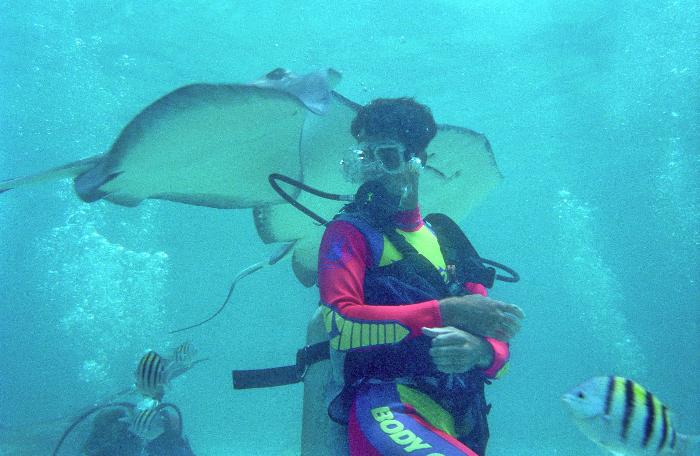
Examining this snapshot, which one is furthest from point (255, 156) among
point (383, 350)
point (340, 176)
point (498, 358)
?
point (498, 358)

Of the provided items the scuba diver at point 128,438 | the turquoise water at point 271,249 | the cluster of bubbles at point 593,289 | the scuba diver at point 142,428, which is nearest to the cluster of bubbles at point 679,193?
the turquoise water at point 271,249

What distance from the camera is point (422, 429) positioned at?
6.35ft

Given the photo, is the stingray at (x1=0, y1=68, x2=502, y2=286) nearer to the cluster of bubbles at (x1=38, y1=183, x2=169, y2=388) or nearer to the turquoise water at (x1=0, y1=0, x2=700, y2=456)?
the turquoise water at (x1=0, y1=0, x2=700, y2=456)

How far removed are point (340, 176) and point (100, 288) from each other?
41244mm

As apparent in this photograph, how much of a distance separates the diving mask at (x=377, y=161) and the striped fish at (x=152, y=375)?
9.25 ft

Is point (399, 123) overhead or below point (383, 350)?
overhead

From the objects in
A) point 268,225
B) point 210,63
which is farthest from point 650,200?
point 268,225

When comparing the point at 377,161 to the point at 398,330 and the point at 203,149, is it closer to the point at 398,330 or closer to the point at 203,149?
the point at 398,330

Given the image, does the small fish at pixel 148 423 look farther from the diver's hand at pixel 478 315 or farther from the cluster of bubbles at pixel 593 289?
the cluster of bubbles at pixel 593 289

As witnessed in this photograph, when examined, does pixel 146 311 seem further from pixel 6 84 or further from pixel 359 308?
pixel 359 308

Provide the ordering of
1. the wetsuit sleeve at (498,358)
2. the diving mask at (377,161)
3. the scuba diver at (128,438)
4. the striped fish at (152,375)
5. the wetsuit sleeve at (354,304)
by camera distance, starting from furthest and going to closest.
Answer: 1. the scuba diver at (128,438)
2. the striped fish at (152,375)
3. the diving mask at (377,161)
4. the wetsuit sleeve at (498,358)
5. the wetsuit sleeve at (354,304)

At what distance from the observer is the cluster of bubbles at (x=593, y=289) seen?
4098cm

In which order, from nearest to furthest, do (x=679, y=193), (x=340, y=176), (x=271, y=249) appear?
1. (x=340, y=176)
2. (x=271, y=249)
3. (x=679, y=193)

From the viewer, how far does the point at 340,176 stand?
4.35 meters
